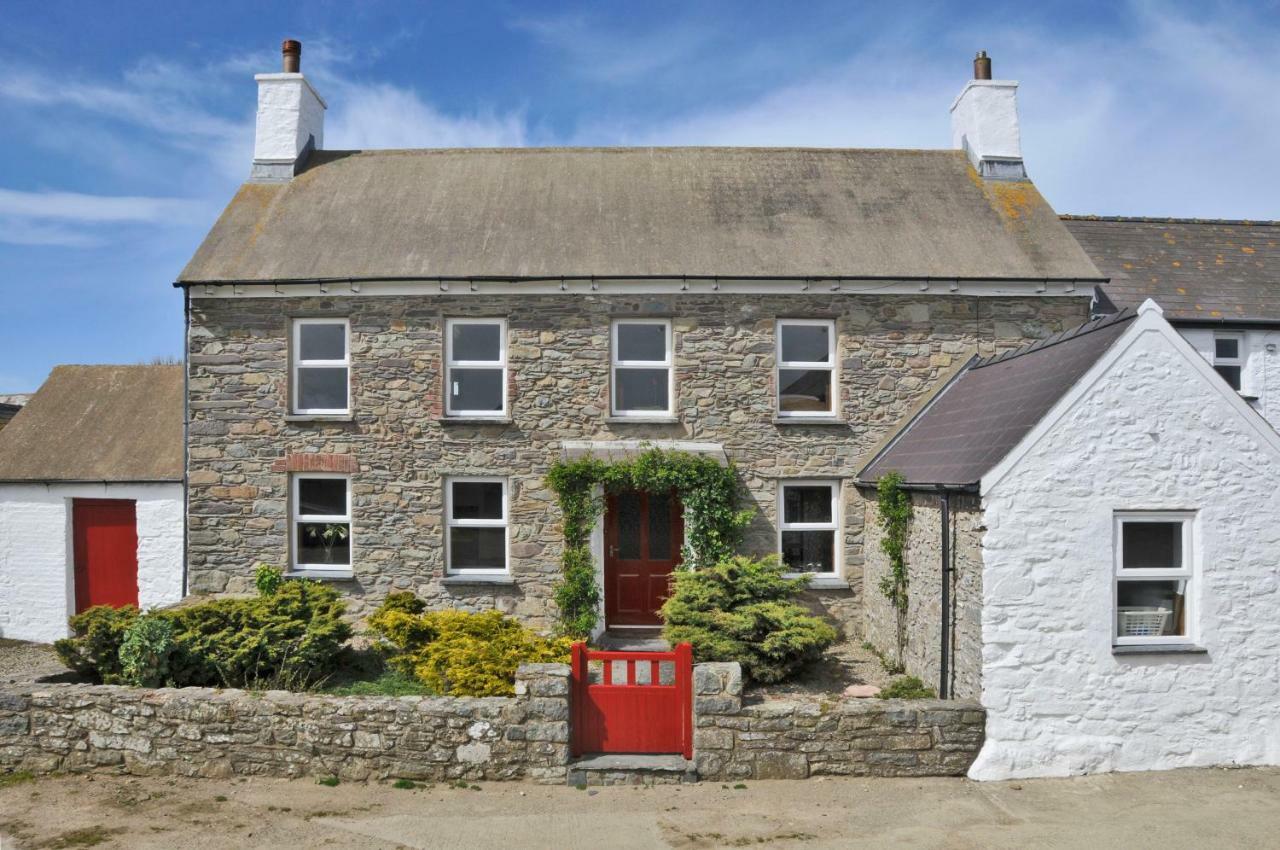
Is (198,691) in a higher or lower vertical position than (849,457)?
lower

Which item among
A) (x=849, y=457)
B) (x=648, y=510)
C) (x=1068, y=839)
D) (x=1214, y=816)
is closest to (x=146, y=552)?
(x=648, y=510)

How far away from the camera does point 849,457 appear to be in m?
13.2

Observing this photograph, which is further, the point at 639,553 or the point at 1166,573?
the point at 639,553

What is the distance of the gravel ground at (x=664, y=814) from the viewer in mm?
7055

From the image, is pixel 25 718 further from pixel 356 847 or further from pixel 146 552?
pixel 146 552

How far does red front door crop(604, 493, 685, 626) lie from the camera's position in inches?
523

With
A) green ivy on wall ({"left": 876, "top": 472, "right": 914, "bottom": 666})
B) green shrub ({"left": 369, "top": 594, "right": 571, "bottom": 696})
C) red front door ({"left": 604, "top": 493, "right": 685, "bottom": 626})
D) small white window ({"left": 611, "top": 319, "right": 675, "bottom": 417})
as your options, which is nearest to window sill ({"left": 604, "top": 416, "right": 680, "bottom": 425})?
small white window ({"left": 611, "top": 319, "right": 675, "bottom": 417})

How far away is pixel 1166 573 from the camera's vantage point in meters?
8.60

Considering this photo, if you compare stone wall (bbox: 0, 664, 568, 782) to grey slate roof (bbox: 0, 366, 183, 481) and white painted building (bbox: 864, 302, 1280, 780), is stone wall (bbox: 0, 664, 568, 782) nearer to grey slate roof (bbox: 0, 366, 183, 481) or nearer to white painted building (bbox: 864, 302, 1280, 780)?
white painted building (bbox: 864, 302, 1280, 780)

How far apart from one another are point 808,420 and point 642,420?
255cm

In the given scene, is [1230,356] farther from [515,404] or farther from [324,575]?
[324,575]

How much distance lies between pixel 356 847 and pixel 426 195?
36.7 ft

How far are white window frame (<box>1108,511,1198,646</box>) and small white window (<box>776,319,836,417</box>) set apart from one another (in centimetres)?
539

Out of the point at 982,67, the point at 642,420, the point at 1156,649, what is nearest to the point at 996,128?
the point at 982,67
